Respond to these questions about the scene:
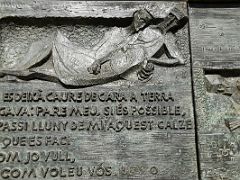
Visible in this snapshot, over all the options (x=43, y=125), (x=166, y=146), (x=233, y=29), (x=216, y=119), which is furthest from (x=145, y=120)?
(x=233, y=29)

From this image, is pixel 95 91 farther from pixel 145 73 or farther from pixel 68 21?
pixel 68 21

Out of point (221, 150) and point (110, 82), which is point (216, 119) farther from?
point (110, 82)

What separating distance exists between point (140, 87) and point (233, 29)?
4.24 ft

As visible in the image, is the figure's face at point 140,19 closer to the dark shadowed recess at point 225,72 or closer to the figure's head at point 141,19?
the figure's head at point 141,19

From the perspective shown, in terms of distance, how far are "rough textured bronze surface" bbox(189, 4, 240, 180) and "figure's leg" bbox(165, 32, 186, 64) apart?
156mm

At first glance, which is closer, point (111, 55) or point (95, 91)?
point (95, 91)

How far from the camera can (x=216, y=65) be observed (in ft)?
16.1

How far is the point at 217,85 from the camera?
483 centimetres

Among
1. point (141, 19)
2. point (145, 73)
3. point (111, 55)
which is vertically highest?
point (141, 19)

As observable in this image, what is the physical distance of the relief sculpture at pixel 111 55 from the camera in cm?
475

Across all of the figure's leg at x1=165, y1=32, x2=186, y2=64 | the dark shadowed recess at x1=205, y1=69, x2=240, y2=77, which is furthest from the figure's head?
the dark shadowed recess at x1=205, y1=69, x2=240, y2=77

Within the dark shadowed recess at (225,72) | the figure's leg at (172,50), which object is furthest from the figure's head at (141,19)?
the dark shadowed recess at (225,72)

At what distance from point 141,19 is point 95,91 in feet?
3.20

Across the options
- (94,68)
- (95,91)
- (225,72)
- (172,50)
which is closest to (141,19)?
(172,50)
